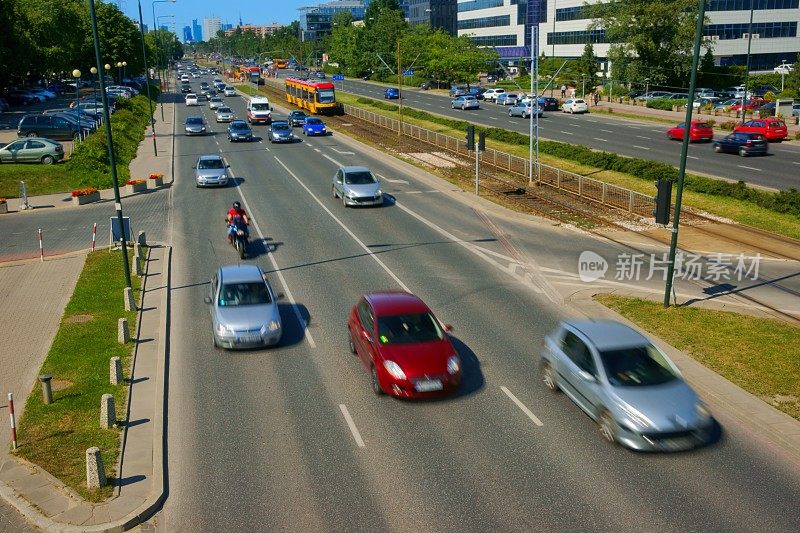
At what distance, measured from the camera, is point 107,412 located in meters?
13.5

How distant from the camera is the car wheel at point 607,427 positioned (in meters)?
12.7

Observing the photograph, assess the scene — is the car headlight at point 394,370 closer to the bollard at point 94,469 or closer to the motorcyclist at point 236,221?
the bollard at point 94,469

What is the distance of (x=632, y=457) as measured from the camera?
488 inches

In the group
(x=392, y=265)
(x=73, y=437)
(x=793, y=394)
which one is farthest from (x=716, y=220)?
(x=73, y=437)

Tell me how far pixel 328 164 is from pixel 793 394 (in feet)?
116

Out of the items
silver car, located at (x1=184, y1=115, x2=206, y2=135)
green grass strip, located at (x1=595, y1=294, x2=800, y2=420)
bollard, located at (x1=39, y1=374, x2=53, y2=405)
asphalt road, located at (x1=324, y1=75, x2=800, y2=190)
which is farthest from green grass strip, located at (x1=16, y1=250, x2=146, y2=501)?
silver car, located at (x1=184, y1=115, x2=206, y2=135)

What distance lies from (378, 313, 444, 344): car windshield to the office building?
8755 centimetres

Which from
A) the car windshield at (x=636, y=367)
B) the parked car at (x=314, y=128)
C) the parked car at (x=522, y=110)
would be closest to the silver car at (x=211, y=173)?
the parked car at (x=314, y=128)

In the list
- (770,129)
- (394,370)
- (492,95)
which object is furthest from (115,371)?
(492,95)

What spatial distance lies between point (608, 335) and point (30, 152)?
38.9 metres

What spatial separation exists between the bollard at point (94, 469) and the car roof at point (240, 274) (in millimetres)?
7402

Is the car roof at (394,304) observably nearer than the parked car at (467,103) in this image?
Yes

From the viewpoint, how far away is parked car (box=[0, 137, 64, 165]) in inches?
1656

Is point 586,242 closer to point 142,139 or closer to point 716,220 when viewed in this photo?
point 716,220
